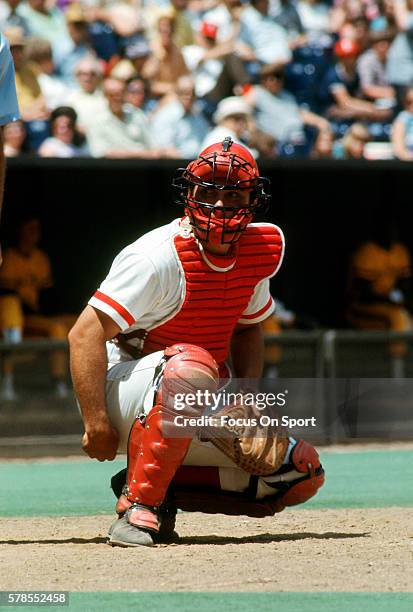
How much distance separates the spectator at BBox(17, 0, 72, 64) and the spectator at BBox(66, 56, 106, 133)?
601mm

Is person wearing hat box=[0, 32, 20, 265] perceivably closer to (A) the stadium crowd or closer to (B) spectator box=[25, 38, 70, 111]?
(A) the stadium crowd

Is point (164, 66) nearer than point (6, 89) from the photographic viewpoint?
No

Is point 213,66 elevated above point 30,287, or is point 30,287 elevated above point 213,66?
point 213,66

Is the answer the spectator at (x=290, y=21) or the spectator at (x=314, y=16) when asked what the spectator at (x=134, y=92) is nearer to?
the spectator at (x=290, y=21)

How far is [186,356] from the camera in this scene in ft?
13.9

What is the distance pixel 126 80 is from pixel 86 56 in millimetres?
423

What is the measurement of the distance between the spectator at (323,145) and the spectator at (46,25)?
239cm

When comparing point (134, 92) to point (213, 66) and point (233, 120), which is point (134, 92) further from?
point (213, 66)

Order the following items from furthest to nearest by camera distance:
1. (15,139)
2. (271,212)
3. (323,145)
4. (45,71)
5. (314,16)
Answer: (314,16) → (271,212) → (323,145) → (45,71) → (15,139)

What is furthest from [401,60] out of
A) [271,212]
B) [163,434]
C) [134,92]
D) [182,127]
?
[163,434]

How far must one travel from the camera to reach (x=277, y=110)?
10.6m

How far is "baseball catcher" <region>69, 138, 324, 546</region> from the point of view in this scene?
4227 millimetres

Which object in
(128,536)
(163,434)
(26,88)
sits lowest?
(128,536)
